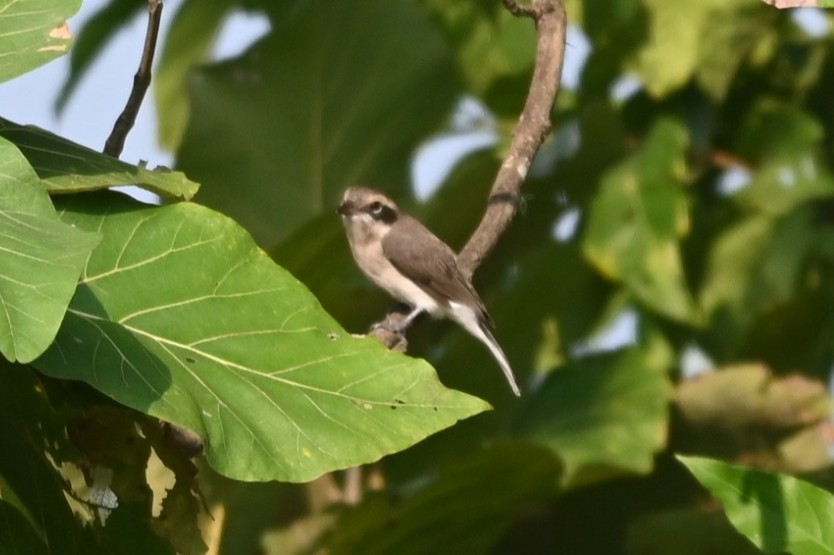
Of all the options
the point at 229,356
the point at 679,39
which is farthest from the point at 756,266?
the point at 229,356

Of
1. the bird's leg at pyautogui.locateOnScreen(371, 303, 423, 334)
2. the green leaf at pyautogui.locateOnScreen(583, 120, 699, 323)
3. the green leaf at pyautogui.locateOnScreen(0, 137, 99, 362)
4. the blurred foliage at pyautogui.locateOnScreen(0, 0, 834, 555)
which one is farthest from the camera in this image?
the green leaf at pyautogui.locateOnScreen(583, 120, 699, 323)

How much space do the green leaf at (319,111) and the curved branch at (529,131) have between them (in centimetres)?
168

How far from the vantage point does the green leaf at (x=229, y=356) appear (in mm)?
1557

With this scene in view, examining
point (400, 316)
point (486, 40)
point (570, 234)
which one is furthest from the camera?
point (570, 234)

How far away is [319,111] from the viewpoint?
450 centimetres

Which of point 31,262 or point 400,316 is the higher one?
point 31,262

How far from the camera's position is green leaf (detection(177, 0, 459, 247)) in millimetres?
4434

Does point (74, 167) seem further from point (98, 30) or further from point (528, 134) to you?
point (98, 30)

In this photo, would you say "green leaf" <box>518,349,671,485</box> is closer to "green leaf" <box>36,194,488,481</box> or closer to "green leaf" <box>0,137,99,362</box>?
"green leaf" <box>36,194,488,481</box>

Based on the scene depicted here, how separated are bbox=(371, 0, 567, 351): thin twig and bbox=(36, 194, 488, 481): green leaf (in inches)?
36.7

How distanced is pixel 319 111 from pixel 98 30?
846 millimetres

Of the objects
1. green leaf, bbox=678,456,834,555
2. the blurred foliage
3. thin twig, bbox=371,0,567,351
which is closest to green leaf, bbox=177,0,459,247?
the blurred foliage

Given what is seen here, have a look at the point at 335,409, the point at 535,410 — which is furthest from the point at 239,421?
the point at 535,410

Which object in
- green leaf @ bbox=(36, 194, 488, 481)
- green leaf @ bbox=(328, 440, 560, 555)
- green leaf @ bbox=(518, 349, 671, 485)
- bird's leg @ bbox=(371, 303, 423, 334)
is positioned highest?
green leaf @ bbox=(36, 194, 488, 481)
